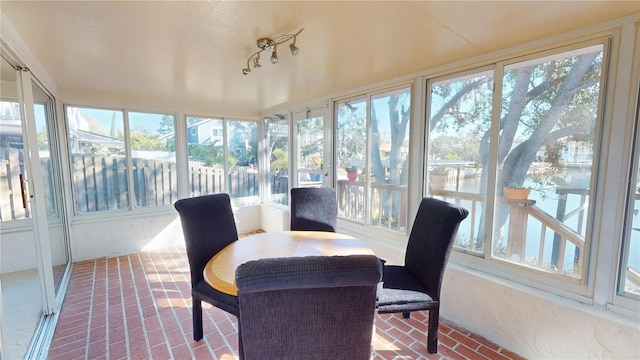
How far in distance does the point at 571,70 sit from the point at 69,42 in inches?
132

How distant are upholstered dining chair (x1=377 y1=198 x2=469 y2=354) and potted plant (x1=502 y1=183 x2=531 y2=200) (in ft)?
2.11

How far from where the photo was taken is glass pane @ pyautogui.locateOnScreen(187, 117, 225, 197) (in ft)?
14.0

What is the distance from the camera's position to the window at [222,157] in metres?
4.30

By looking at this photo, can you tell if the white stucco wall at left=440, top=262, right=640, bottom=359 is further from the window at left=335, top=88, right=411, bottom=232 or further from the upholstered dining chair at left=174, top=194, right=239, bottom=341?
the upholstered dining chair at left=174, top=194, right=239, bottom=341

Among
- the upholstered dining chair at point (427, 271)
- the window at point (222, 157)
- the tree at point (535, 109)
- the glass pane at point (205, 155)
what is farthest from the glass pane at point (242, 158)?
the tree at point (535, 109)

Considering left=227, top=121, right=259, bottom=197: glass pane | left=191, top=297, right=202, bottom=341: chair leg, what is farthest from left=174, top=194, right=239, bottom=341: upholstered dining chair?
left=227, top=121, right=259, bottom=197: glass pane

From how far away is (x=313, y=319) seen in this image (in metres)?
0.93

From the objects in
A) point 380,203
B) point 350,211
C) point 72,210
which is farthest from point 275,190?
point 72,210

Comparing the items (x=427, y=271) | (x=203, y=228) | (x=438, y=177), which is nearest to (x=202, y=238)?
(x=203, y=228)

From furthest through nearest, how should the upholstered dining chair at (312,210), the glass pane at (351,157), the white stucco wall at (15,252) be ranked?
the glass pane at (351,157), the white stucco wall at (15,252), the upholstered dining chair at (312,210)

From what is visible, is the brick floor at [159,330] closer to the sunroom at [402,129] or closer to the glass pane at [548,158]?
the sunroom at [402,129]

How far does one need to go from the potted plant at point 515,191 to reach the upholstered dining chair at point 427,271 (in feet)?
2.11

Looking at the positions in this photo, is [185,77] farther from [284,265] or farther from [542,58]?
[542,58]

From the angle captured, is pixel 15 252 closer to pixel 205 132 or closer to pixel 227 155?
pixel 205 132
